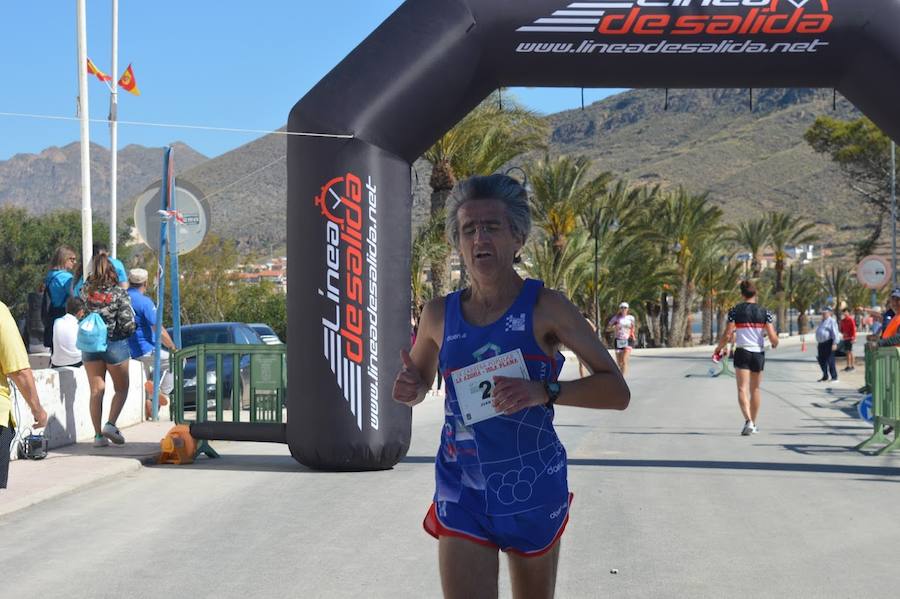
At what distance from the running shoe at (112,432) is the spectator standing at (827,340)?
18034mm

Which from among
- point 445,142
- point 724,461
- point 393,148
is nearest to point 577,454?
point 724,461

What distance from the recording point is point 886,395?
12.1m

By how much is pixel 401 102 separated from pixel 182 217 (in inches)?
181

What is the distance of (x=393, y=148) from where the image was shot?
32.3 ft

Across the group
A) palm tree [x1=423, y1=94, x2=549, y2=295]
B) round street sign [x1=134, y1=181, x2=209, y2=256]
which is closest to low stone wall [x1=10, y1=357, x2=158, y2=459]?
round street sign [x1=134, y1=181, x2=209, y2=256]

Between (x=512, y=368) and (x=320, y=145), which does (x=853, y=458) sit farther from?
(x=512, y=368)

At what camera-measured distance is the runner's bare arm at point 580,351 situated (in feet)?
11.3

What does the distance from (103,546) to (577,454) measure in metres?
5.74

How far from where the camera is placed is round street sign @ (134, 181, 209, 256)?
1330 centimetres

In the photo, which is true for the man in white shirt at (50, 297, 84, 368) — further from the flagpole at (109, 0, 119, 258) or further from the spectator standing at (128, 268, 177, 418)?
the flagpole at (109, 0, 119, 258)

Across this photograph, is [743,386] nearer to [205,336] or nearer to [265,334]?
[205,336]

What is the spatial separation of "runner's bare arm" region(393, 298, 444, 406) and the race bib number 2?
253 millimetres

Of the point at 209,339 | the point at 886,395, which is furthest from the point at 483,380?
the point at 209,339

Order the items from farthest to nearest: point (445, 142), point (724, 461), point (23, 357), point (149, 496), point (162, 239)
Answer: point (445, 142) → point (162, 239) → point (724, 461) → point (149, 496) → point (23, 357)
